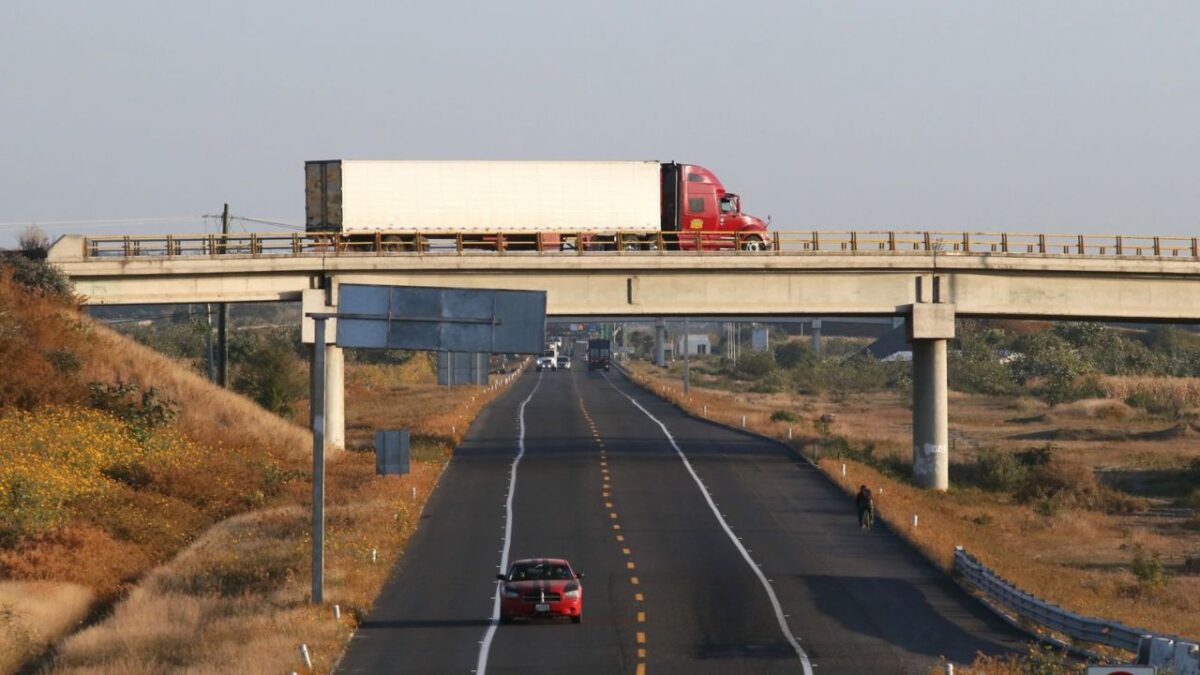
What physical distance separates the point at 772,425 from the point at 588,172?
83.2 feet

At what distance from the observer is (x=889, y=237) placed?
5984cm

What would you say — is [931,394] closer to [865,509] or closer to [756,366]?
[865,509]

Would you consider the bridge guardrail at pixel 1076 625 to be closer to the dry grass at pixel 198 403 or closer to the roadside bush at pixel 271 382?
the dry grass at pixel 198 403

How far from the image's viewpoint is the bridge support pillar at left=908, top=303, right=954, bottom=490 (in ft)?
194

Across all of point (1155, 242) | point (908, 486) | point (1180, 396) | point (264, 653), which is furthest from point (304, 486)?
point (1180, 396)

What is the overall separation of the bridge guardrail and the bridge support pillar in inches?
806

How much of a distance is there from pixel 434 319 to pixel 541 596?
6.71 m

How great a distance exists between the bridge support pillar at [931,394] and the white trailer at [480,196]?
1082cm

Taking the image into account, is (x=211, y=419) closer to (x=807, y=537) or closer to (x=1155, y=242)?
(x=807, y=537)

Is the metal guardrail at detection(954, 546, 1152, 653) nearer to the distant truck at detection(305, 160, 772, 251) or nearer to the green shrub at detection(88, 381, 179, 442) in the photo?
the distant truck at detection(305, 160, 772, 251)

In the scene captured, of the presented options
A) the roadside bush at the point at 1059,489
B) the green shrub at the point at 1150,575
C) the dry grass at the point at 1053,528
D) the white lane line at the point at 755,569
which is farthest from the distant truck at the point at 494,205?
the green shrub at the point at 1150,575

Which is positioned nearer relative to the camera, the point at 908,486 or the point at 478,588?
the point at 478,588

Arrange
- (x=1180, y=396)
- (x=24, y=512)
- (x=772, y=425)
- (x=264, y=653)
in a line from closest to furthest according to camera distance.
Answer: (x=264, y=653) < (x=24, y=512) < (x=772, y=425) < (x=1180, y=396)

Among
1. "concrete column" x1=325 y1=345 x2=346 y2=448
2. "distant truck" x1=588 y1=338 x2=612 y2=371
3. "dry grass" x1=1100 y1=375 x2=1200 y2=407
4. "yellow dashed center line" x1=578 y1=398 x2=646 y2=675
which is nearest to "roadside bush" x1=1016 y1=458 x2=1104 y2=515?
"yellow dashed center line" x1=578 y1=398 x2=646 y2=675
